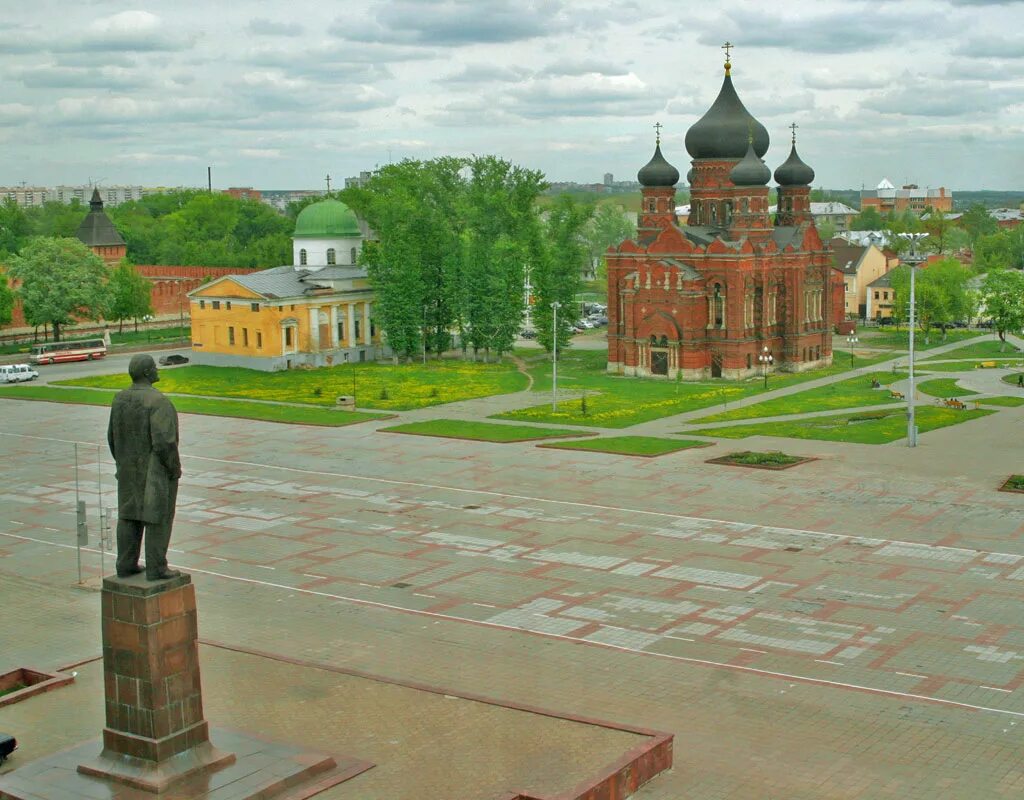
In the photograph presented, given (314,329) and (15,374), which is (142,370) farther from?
(314,329)

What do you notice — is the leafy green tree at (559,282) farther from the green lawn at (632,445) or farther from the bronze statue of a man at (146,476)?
the bronze statue of a man at (146,476)

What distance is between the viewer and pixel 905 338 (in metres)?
97.4

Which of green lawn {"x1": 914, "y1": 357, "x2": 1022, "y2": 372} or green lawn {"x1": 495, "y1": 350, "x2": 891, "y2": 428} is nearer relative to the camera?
green lawn {"x1": 495, "y1": 350, "x2": 891, "y2": 428}

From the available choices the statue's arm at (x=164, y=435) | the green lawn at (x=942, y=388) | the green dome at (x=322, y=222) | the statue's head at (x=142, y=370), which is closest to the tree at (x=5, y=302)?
the green dome at (x=322, y=222)

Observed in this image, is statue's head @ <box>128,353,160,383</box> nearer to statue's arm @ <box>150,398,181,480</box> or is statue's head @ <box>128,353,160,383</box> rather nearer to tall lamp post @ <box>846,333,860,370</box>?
statue's arm @ <box>150,398,181,480</box>

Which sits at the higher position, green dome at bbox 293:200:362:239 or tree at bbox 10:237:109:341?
green dome at bbox 293:200:362:239

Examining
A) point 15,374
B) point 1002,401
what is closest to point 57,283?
point 15,374

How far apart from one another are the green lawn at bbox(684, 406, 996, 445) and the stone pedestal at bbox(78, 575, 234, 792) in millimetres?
39076

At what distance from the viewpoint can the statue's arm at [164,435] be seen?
A: 66.0ft

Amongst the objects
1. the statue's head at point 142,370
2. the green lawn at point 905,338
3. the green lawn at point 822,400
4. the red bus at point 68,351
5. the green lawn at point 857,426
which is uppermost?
the statue's head at point 142,370

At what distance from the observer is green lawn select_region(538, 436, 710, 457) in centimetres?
5256

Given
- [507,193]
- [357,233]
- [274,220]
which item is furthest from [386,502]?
[274,220]

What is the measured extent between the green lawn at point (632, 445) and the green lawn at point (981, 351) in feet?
121

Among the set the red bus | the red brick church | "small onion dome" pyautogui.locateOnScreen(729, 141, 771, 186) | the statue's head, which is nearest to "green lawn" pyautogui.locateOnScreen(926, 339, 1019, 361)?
the red brick church
